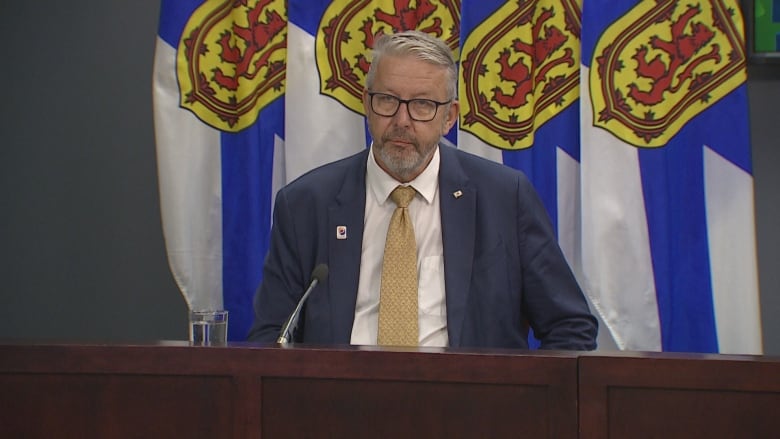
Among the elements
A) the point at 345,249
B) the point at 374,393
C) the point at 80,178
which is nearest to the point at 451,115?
the point at 345,249

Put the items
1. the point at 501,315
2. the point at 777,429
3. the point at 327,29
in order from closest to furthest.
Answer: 1. the point at 777,429
2. the point at 501,315
3. the point at 327,29

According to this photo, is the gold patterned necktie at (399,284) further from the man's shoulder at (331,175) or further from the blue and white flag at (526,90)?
the blue and white flag at (526,90)

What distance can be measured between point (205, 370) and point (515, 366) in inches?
16.5

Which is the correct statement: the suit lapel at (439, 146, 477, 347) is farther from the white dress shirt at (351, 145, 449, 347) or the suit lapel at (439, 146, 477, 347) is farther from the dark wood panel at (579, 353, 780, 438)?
the dark wood panel at (579, 353, 780, 438)

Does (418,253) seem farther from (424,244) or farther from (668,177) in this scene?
(668,177)

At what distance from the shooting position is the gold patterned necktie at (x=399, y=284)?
204 centimetres

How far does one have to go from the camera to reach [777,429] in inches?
47.1

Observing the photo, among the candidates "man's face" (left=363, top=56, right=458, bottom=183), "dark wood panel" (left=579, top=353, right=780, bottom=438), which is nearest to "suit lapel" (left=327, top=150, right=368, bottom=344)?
"man's face" (left=363, top=56, right=458, bottom=183)

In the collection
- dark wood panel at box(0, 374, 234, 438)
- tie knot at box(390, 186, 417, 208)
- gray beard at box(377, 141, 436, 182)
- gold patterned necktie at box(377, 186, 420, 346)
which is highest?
gray beard at box(377, 141, 436, 182)

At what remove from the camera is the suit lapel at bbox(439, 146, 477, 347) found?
206cm

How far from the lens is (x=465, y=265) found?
82.7 inches

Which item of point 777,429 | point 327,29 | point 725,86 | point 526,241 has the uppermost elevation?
point 327,29

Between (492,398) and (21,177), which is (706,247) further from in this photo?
(21,177)

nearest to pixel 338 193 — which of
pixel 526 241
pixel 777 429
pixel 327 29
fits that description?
Result: pixel 526 241
